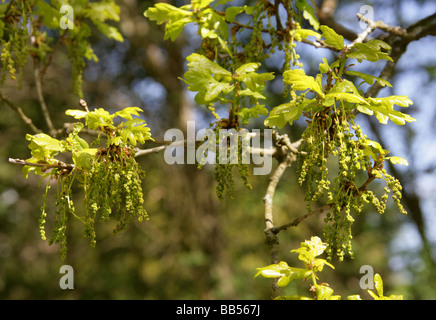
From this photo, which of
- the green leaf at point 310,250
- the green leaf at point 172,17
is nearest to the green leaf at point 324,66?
the green leaf at point 310,250

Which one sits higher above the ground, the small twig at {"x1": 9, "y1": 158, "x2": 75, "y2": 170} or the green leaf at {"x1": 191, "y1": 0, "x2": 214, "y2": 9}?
the green leaf at {"x1": 191, "y1": 0, "x2": 214, "y2": 9}

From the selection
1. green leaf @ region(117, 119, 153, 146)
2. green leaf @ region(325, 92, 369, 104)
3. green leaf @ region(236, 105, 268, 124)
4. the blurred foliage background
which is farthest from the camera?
the blurred foliage background

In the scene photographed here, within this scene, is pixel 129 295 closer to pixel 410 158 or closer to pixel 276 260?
pixel 410 158

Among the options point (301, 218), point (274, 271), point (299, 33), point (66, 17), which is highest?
point (66, 17)

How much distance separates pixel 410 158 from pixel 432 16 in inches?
120

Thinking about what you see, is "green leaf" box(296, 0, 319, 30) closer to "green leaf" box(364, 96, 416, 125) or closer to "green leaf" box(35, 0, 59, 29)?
"green leaf" box(364, 96, 416, 125)

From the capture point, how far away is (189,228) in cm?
583

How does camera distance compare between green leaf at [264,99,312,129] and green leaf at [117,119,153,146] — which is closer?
green leaf at [264,99,312,129]

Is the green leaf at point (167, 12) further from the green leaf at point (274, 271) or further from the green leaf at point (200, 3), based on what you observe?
the green leaf at point (274, 271)

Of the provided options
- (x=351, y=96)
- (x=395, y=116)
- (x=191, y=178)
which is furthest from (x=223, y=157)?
(x=191, y=178)

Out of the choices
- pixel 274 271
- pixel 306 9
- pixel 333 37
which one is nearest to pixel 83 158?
pixel 274 271

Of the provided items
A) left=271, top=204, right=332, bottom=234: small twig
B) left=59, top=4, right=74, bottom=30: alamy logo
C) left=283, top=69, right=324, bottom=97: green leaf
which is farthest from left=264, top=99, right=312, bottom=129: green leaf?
left=59, top=4, right=74, bottom=30: alamy logo

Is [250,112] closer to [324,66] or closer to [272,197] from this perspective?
[324,66]
